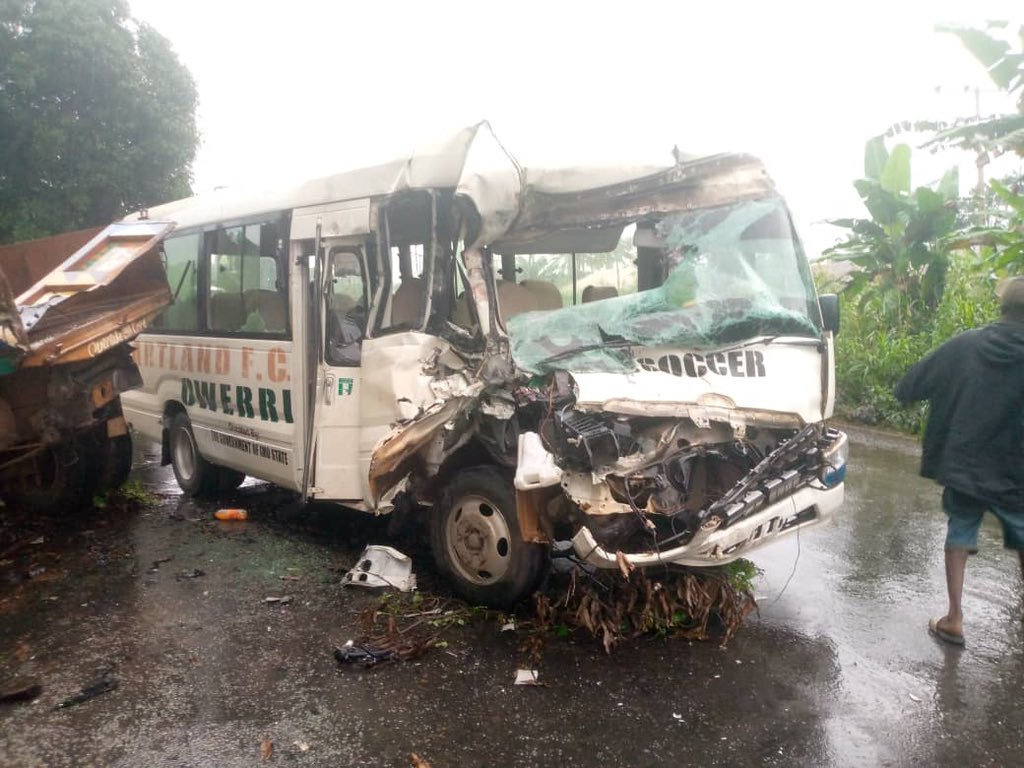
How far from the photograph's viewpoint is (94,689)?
12.0ft

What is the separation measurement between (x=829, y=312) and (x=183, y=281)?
5343mm

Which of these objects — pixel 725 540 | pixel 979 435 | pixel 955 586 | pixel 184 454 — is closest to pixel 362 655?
pixel 725 540

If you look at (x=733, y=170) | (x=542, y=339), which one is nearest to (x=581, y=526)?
(x=542, y=339)

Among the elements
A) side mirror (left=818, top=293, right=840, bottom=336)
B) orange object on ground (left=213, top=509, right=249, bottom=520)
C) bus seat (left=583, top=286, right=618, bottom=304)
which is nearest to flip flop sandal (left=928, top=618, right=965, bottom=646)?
side mirror (left=818, top=293, right=840, bottom=336)

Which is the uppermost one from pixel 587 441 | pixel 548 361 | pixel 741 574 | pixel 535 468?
pixel 548 361

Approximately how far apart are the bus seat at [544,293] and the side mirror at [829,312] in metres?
1.60

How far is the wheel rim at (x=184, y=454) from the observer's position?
7113 millimetres

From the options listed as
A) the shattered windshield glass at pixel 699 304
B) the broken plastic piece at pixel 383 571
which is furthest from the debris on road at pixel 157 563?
the shattered windshield glass at pixel 699 304

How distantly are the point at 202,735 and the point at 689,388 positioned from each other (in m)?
2.68

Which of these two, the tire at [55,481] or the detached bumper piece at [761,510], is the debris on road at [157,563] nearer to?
the tire at [55,481]

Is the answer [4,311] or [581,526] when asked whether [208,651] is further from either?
[4,311]

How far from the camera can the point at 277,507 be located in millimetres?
6930

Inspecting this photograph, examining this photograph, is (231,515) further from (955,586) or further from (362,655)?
(955,586)

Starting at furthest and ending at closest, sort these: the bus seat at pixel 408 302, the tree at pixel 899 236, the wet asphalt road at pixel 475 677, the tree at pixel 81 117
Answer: the tree at pixel 81 117
the tree at pixel 899 236
the bus seat at pixel 408 302
the wet asphalt road at pixel 475 677
